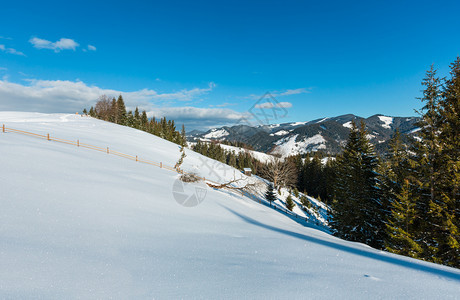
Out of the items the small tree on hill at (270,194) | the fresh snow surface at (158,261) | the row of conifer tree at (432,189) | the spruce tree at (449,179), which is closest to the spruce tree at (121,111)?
Answer: the small tree on hill at (270,194)

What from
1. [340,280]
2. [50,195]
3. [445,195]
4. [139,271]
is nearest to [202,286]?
[139,271]

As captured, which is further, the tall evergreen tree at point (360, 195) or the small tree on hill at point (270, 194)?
the small tree on hill at point (270, 194)

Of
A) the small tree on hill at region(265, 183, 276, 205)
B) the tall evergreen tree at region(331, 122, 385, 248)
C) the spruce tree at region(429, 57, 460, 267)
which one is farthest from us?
the small tree on hill at region(265, 183, 276, 205)

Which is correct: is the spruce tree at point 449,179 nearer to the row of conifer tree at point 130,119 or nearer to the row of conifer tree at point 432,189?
the row of conifer tree at point 432,189

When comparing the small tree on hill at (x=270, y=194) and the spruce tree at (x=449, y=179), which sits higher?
the spruce tree at (x=449, y=179)

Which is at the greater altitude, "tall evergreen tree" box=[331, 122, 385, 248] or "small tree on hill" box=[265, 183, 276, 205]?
"tall evergreen tree" box=[331, 122, 385, 248]

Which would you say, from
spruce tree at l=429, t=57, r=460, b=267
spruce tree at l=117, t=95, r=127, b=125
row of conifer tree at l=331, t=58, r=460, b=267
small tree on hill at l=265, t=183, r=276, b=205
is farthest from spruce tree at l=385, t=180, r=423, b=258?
spruce tree at l=117, t=95, r=127, b=125

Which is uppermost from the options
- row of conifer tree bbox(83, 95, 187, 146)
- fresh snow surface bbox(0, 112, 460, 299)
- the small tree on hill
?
row of conifer tree bbox(83, 95, 187, 146)

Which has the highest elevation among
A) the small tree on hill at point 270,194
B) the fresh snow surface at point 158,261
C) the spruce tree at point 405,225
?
the fresh snow surface at point 158,261

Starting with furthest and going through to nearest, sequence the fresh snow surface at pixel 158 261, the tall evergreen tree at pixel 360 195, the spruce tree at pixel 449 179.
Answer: the tall evergreen tree at pixel 360 195 → the spruce tree at pixel 449 179 → the fresh snow surface at pixel 158 261

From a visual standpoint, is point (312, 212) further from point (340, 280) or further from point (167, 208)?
point (340, 280)

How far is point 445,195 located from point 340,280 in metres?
11.7

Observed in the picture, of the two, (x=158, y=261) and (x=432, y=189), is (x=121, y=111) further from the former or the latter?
(x=432, y=189)

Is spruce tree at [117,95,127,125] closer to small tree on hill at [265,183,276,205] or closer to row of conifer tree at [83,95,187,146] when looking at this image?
row of conifer tree at [83,95,187,146]
